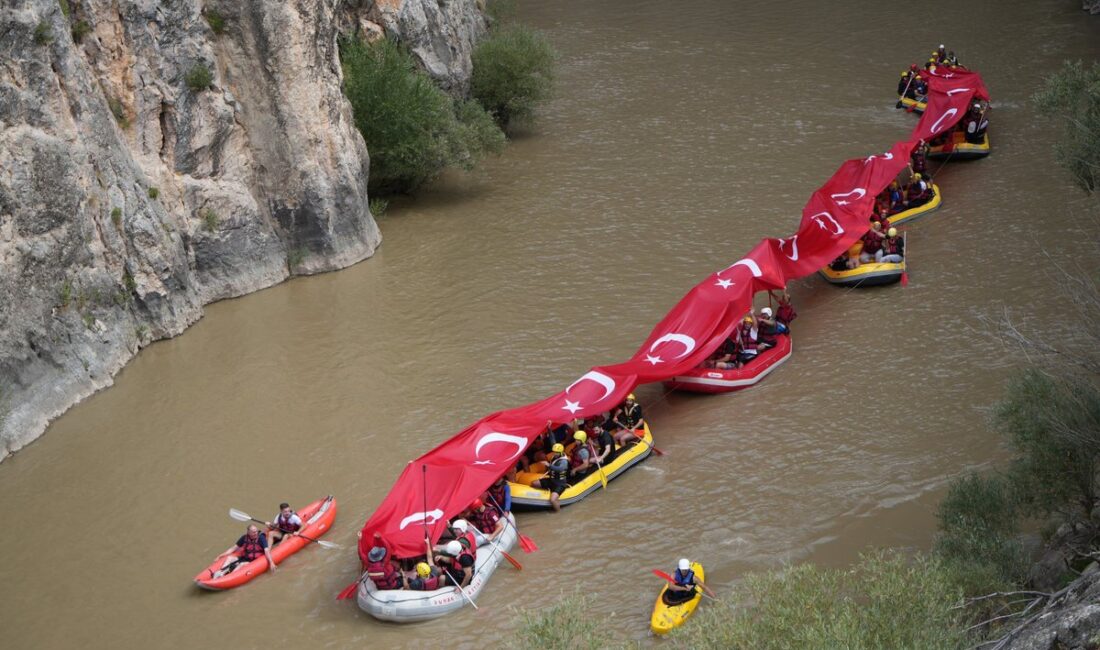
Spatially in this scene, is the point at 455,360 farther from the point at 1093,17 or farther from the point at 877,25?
the point at 1093,17

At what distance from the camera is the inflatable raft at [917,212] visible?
28.8 m

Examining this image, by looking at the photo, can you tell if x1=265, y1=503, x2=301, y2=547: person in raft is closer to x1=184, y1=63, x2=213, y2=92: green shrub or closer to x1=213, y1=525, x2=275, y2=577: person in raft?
x1=213, y1=525, x2=275, y2=577: person in raft

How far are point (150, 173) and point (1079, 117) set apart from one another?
19136 mm

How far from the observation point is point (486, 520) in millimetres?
18688

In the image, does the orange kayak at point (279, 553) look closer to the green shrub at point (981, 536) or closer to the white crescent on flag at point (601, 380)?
the white crescent on flag at point (601, 380)

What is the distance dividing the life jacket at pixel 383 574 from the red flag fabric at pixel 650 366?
24 centimetres

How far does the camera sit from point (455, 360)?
24219mm

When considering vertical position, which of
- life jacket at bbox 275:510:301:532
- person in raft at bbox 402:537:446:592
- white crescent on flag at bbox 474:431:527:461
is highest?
white crescent on flag at bbox 474:431:527:461

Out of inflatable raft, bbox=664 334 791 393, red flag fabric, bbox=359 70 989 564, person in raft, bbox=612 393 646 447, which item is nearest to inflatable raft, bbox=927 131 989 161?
red flag fabric, bbox=359 70 989 564

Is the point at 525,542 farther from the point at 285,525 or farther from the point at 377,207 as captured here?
the point at 377,207

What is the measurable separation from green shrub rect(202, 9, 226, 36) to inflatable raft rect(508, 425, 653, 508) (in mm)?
14098

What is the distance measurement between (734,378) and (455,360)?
5.83 meters

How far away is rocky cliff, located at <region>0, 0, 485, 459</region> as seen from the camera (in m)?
22.2

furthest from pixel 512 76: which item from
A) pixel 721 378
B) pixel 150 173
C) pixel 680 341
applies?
pixel 721 378
